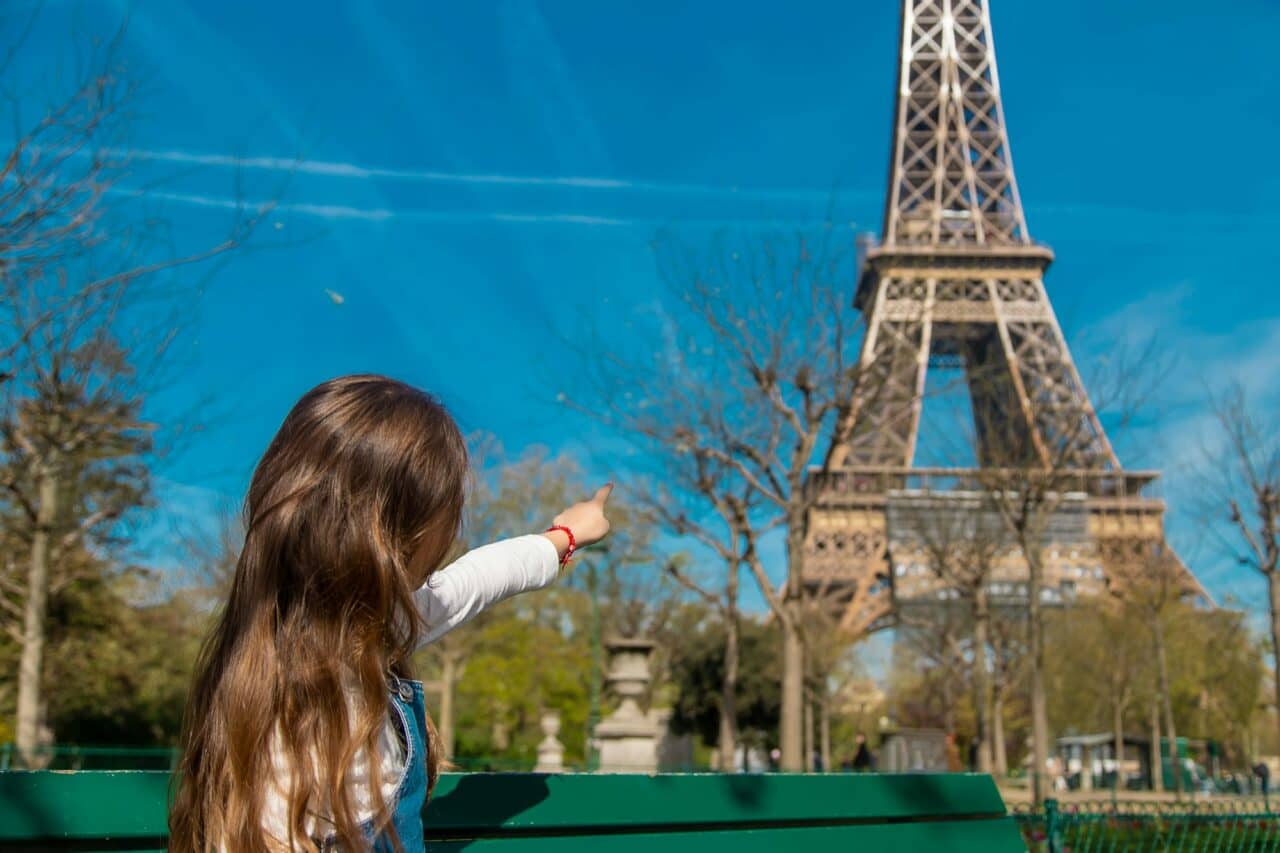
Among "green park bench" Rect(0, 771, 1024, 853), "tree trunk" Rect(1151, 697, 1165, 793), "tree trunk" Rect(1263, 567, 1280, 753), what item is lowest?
"tree trunk" Rect(1151, 697, 1165, 793)

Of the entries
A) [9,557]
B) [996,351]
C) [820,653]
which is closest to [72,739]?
[9,557]

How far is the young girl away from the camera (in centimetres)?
134

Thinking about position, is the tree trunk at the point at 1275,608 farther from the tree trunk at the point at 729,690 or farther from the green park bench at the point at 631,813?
the green park bench at the point at 631,813

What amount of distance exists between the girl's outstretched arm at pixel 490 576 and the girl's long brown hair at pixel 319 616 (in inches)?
4.2

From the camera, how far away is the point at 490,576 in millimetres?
1660

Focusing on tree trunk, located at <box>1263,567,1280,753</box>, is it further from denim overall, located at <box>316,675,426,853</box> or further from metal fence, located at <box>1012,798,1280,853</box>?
denim overall, located at <box>316,675,426,853</box>

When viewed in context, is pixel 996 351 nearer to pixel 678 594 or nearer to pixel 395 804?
pixel 678 594

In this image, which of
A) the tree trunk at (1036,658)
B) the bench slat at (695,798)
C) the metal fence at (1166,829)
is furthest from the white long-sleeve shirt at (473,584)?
the tree trunk at (1036,658)

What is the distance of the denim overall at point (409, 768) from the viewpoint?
1.41 metres

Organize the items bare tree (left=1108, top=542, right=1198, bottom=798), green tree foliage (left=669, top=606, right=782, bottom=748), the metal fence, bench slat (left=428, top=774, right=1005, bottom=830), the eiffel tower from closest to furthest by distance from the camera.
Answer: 1. bench slat (left=428, top=774, right=1005, bottom=830)
2. the metal fence
3. bare tree (left=1108, top=542, right=1198, bottom=798)
4. the eiffel tower
5. green tree foliage (left=669, top=606, right=782, bottom=748)

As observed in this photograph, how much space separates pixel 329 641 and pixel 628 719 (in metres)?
15.7

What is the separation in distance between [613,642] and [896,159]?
28.8 meters

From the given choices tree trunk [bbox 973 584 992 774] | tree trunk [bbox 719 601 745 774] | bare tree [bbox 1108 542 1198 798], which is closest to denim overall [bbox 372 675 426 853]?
tree trunk [bbox 719 601 745 774]

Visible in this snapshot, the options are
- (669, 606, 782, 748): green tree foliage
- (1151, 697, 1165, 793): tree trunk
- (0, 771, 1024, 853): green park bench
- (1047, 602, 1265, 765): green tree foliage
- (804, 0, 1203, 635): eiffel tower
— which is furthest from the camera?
(669, 606, 782, 748): green tree foliage
